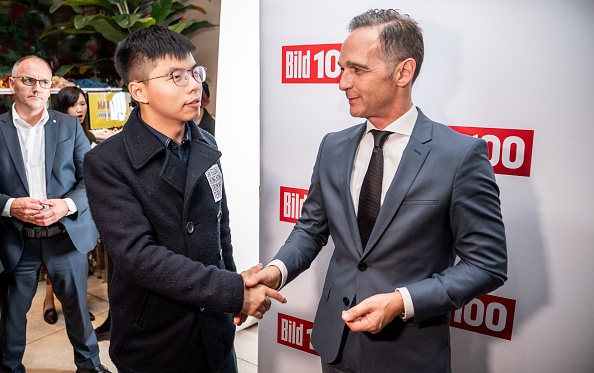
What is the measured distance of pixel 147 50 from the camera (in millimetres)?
1671

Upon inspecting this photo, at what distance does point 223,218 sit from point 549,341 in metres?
1.39

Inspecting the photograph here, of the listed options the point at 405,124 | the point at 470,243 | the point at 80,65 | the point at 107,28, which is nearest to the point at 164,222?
the point at 405,124

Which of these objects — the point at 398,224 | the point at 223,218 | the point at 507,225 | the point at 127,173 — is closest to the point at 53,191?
the point at 223,218

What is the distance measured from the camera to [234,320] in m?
1.74

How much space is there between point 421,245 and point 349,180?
304mm

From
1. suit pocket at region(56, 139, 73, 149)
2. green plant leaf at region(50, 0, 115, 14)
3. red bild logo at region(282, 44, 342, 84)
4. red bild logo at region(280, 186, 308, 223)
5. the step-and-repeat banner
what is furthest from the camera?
green plant leaf at region(50, 0, 115, 14)

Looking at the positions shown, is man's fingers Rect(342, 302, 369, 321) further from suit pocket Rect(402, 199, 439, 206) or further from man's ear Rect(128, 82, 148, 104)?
man's ear Rect(128, 82, 148, 104)

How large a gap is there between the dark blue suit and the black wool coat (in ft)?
4.50

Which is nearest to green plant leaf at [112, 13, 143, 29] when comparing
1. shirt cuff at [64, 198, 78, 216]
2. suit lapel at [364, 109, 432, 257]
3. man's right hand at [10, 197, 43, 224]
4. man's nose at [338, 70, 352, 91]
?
shirt cuff at [64, 198, 78, 216]

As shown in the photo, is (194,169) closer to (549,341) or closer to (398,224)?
(398,224)

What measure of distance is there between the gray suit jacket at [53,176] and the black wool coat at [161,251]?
1.35 metres

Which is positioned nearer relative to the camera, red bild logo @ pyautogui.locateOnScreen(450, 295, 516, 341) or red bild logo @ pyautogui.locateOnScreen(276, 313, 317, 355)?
red bild logo @ pyautogui.locateOnScreen(450, 295, 516, 341)

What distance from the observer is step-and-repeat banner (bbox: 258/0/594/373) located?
1.85 m

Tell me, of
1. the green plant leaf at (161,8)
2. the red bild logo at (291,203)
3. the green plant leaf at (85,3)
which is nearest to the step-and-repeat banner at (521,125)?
the red bild logo at (291,203)
